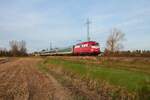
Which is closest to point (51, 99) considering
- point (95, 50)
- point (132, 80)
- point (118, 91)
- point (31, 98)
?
point (31, 98)

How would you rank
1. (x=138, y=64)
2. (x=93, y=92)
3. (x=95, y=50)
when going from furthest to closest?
(x=95, y=50)
(x=138, y=64)
(x=93, y=92)

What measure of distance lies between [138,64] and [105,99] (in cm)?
1266

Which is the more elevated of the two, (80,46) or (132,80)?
(80,46)

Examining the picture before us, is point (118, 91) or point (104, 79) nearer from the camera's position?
point (118, 91)

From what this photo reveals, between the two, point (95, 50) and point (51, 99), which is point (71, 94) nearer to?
point (51, 99)

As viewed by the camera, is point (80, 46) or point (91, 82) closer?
point (91, 82)

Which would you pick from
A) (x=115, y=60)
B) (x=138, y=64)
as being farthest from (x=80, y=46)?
(x=138, y=64)

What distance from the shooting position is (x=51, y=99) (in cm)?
1303

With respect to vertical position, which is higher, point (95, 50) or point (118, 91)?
point (95, 50)

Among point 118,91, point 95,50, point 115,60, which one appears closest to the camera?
point 118,91

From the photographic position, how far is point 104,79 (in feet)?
56.9

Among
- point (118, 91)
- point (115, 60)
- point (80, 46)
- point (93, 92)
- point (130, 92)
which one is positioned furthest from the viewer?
point (80, 46)

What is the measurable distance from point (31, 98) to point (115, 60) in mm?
17233

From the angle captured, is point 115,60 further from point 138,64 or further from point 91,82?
point 91,82
